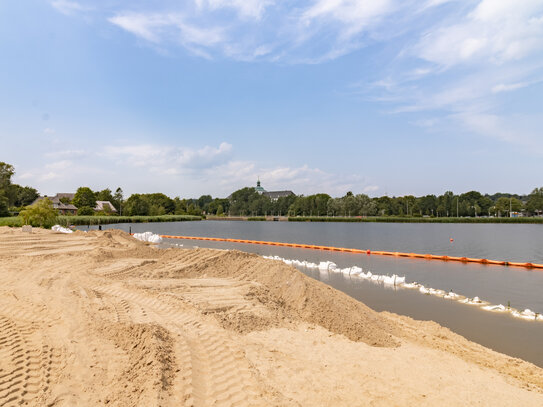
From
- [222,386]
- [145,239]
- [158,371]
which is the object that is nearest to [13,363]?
[158,371]

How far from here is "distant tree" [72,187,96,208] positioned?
91.1 m

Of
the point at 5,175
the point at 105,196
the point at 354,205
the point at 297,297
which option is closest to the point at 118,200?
the point at 105,196

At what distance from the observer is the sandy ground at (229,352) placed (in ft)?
14.7

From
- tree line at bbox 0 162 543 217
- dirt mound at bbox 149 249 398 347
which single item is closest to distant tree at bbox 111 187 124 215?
tree line at bbox 0 162 543 217

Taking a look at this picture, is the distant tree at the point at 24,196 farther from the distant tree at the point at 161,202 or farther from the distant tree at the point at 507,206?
the distant tree at the point at 507,206

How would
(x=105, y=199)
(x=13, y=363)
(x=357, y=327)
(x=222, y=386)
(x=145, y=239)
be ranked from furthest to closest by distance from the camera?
(x=105, y=199) < (x=145, y=239) < (x=357, y=327) < (x=13, y=363) < (x=222, y=386)

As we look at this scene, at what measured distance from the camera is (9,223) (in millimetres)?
36562

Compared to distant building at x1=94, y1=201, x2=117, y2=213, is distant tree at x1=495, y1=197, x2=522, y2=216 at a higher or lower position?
higher

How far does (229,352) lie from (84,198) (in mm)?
98830

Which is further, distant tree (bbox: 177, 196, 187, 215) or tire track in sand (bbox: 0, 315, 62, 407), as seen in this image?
distant tree (bbox: 177, 196, 187, 215)

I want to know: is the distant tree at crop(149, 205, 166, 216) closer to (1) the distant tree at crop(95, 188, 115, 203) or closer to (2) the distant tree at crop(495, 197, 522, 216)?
(1) the distant tree at crop(95, 188, 115, 203)

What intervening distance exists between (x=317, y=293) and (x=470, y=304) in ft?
20.5

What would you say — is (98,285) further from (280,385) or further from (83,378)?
(280,385)

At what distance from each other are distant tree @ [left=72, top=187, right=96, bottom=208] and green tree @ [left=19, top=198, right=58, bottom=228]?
201 ft
